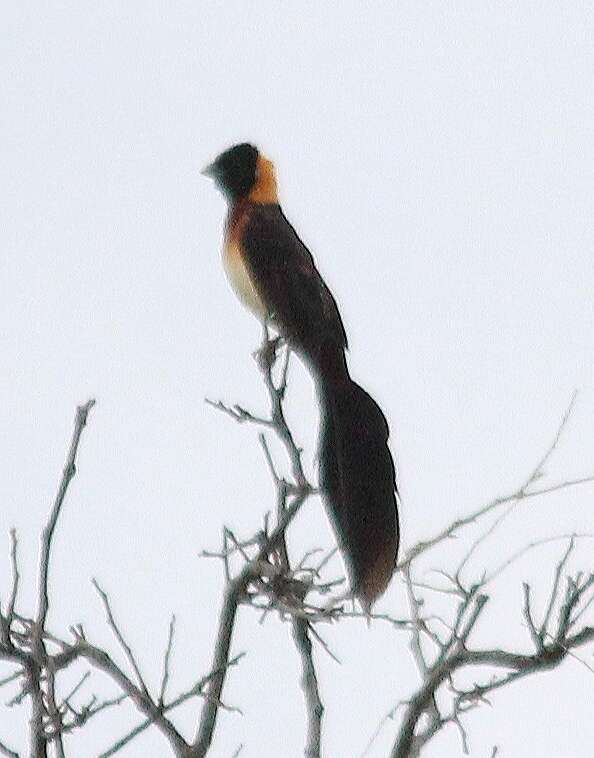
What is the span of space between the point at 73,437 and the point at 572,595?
1.23 m

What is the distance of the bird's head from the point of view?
22.2 ft

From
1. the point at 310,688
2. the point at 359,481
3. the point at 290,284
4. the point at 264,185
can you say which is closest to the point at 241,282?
the point at 290,284

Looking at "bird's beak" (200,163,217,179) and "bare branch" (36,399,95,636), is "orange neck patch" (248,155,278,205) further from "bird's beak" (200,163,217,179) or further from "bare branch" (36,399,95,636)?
"bare branch" (36,399,95,636)

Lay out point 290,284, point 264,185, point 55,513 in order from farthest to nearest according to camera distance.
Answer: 1. point 264,185
2. point 290,284
3. point 55,513

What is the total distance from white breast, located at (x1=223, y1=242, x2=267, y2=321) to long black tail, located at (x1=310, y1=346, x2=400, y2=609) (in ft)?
3.01

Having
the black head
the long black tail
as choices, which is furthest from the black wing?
the long black tail

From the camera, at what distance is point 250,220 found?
6.38 m

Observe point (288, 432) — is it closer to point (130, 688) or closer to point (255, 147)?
point (130, 688)

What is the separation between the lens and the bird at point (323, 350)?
14.3 feet

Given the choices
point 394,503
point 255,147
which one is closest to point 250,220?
point 255,147

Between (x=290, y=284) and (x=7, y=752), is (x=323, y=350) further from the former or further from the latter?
(x=7, y=752)

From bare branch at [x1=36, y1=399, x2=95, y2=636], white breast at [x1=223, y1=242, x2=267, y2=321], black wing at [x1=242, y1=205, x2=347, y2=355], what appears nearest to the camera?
bare branch at [x1=36, y1=399, x2=95, y2=636]

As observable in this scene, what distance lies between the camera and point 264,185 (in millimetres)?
6777

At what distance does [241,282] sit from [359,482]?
180 cm
